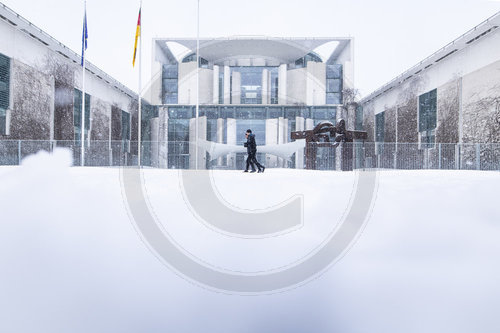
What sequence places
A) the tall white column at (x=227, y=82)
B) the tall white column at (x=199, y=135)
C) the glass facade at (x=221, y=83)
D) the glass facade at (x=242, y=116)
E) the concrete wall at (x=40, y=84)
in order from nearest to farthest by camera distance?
1. the concrete wall at (x=40, y=84)
2. the tall white column at (x=199, y=135)
3. the glass facade at (x=242, y=116)
4. the tall white column at (x=227, y=82)
5. the glass facade at (x=221, y=83)

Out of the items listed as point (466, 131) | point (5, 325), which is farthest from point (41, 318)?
point (466, 131)

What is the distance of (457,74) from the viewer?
18.8 metres

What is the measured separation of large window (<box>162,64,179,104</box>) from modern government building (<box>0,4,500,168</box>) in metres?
0.10

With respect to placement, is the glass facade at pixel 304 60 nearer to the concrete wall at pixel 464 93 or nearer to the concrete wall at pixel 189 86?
the concrete wall at pixel 189 86

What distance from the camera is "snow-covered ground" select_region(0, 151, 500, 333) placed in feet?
7.80

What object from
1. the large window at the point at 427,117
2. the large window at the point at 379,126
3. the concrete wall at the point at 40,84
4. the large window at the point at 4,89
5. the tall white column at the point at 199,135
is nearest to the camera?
the large window at the point at 4,89

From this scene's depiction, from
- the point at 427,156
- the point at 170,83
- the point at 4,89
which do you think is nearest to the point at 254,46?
the point at 170,83

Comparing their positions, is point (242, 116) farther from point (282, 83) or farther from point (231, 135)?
point (282, 83)

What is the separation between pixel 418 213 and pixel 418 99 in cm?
2220

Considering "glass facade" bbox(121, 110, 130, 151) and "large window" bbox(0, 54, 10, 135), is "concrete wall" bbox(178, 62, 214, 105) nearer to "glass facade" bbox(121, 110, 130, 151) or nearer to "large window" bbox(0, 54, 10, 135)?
"glass facade" bbox(121, 110, 130, 151)

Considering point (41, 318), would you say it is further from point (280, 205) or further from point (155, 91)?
point (155, 91)

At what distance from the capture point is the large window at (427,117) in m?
21.4

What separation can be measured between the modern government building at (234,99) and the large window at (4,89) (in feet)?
0.19

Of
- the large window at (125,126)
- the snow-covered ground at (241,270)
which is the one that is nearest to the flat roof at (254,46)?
the large window at (125,126)
